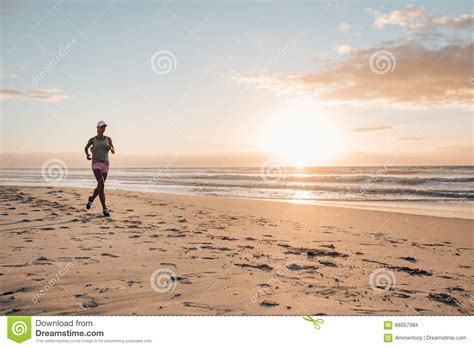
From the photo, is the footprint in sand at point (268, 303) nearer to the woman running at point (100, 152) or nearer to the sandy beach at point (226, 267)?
the sandy beach at point (226, 267)

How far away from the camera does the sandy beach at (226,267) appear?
3852 millimetres

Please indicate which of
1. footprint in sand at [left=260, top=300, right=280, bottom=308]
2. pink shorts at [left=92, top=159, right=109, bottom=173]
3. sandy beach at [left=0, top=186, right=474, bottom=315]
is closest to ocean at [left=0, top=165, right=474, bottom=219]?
sandy beach at [left=0, top=186, right=474, bottom=315]

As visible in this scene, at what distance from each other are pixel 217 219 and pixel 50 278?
5538 millimetres

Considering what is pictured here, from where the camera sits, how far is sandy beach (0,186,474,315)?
385 cm

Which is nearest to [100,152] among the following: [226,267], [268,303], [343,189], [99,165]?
[99,165]

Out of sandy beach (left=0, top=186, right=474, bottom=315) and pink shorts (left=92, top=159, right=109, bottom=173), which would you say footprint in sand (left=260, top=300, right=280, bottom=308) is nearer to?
sandy beach (left=0, top=186, right=474, bottom=315)

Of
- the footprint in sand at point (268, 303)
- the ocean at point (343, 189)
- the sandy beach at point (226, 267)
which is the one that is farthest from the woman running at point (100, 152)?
the ocean at point (343, 189)

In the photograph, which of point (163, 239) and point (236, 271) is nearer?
point (236, 271)

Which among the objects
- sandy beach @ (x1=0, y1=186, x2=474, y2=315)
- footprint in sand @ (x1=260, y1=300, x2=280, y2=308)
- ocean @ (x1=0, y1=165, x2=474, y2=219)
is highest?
ocean @ (x1=0, y1=165, x2=474, y2=219)

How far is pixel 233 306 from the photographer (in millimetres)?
3795
